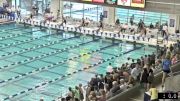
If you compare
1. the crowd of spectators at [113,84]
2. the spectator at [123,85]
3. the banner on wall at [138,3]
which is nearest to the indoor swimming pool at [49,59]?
the banner on wall at [138,3]

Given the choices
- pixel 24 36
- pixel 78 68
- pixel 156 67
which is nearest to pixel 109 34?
pixel 24 36

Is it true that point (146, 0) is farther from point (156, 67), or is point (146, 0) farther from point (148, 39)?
point (156, 67)

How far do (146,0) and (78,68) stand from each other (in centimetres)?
631

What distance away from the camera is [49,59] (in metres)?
17.2

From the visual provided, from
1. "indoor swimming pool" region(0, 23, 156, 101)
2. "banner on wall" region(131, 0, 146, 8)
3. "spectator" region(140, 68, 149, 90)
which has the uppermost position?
"banner on wall" region(131, 0, 146, 8)

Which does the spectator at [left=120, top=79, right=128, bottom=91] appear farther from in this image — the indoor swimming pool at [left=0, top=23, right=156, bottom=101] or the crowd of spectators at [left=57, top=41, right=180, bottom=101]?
the indoor swimming pool at [left=0, top=23, right=156, bottom=101]

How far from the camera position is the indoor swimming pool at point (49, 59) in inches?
534

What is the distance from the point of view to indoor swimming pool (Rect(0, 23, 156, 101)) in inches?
534

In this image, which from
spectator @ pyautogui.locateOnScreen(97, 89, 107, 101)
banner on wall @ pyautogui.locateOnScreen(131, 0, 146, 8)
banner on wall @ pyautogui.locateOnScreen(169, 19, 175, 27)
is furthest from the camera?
banner on wall @ pyautogui.locateOnScreen(169, 19, 175, 27)

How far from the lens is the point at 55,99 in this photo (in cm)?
1252

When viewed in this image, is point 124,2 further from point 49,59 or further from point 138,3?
point 49,59

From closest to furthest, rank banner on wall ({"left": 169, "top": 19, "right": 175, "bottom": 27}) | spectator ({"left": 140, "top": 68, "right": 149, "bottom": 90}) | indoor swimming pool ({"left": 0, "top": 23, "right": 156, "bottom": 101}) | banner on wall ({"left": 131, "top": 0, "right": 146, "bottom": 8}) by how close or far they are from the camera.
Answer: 1. spectator ({"left": 140, "top": 68, "right": 149, "bottom": 90})
2. indoor swimming pool ({"left": 0, "top": 23, "right": 156, "bottom": 101})
3. banner on wall ({"left": 131, "top": 0, "right": 146, "bottom": 8})
4. banner on wall ({"left": 169, "top": 19, "right": 175, "bottom": 27})

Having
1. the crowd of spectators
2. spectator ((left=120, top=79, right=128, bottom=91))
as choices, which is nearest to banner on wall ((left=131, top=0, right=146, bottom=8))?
the crowd of spectators

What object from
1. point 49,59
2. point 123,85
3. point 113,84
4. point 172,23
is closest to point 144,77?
point 123,85
